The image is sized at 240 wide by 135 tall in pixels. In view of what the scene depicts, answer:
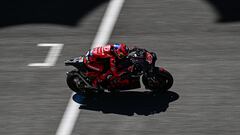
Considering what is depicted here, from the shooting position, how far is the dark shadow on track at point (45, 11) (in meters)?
22.2

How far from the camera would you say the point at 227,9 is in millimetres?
21828

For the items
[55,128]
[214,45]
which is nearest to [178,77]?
[214,45]

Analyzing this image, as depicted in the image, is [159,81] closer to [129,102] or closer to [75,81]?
[129,102]

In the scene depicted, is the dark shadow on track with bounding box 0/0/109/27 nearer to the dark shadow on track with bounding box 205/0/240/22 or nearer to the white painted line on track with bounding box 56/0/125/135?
the white painted line on track with bounding box 56/0/125/135

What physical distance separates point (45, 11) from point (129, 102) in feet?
21.5

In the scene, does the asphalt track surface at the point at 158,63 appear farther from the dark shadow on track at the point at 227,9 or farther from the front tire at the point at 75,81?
the front tire at the point at 75,81

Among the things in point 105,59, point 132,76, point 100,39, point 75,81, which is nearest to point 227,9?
point 100,39

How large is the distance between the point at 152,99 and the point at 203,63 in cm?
238

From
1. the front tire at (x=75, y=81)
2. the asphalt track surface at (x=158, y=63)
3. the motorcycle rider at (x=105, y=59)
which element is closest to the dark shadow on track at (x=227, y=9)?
the asphalt track surface at (x=158, y=63)

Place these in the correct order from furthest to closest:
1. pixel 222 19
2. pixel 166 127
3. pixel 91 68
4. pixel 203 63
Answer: pixel 222 19 → pixel 203 63 → pixel 91 68 → pixel 166 127

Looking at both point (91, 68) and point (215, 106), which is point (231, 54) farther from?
point (91, 68)

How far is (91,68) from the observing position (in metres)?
17.5

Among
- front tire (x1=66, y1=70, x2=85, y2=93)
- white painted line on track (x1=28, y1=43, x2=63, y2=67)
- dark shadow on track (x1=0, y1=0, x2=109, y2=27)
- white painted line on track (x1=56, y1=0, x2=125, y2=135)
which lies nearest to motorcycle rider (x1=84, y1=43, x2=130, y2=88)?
front tire (x1=66, y1=70, x2=85, y2=93)

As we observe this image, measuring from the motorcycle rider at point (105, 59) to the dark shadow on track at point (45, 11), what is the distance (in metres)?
4.69
